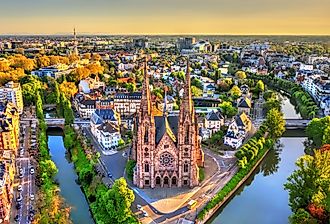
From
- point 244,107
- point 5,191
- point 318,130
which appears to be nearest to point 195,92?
point 244,107

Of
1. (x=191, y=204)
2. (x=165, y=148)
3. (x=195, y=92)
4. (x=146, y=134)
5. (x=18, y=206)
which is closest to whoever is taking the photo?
(x=191, y=204)

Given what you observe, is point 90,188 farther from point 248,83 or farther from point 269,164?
point 248,83

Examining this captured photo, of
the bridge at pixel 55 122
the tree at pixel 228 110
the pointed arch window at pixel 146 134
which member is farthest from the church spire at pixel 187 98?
the bridge at pixel 55 122

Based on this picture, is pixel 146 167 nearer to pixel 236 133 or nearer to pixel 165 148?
pixel 165 148

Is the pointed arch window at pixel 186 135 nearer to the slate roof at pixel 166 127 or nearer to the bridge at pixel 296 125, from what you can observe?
the slate roof at pixel 166 127

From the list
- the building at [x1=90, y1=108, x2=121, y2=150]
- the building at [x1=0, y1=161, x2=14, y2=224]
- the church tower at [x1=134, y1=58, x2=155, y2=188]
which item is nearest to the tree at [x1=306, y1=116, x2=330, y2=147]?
the church tower at [x1=134, y1=58, x2=155, y2=188]

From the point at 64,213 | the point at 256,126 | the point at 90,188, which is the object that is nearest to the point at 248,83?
the point at 256,126
